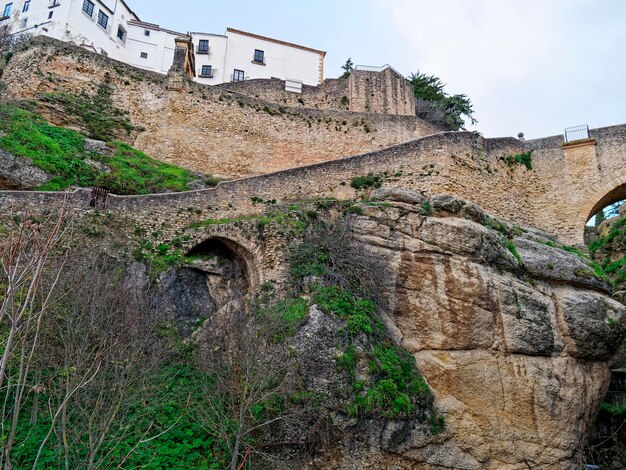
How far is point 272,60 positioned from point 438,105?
1318cm

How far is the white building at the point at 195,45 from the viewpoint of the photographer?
109 feet

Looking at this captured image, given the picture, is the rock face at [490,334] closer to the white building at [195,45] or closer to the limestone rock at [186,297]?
the limestone rock at [186,297]

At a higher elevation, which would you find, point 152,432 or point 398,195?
point 398,195

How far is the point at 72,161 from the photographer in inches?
616

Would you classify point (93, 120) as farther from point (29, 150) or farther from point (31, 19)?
point (31, 19)

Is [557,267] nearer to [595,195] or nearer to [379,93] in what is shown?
[595,195]

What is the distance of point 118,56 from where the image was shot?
3625 centimetres

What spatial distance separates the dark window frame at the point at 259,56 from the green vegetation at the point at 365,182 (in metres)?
22.3

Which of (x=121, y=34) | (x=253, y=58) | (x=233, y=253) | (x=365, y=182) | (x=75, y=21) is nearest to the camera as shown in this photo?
(x=233, y=253)

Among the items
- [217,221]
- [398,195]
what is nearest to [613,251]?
[398,195]

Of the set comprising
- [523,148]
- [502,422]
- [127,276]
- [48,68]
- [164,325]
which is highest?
[48,68]

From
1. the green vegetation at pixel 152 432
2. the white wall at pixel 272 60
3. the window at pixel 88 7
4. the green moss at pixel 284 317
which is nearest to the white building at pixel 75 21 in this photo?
the window at pixel 88 7

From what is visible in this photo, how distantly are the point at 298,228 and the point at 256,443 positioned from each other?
20.2ft

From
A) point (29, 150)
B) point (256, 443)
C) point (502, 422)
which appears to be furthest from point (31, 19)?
point (502, 422)
